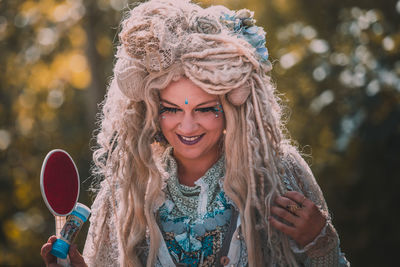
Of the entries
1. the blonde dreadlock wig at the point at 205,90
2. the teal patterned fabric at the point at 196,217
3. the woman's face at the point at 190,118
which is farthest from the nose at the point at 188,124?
the teal patterned fabric at the point at 196,217

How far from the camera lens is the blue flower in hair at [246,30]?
2.28 meters

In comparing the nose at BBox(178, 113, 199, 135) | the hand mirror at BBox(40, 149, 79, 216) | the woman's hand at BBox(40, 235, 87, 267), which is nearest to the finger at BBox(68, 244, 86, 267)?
the woman's hand at BBox(40, 235, 87, 267)

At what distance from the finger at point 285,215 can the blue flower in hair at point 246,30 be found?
0.69 meters

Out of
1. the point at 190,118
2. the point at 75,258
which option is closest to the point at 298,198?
the point at 190,118

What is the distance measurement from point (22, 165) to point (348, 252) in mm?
4331

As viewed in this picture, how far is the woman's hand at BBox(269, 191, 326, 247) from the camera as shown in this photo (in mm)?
2107

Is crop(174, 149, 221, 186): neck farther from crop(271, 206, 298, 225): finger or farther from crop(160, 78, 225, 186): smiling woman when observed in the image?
crop(271, 206, 298, 225): finger

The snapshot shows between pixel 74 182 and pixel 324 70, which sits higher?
pixel 324 70

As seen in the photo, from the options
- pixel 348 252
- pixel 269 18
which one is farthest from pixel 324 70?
pixel 348 252

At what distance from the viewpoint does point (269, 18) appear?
5.11m

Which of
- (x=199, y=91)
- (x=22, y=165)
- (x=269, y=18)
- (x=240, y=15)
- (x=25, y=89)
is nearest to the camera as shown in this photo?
(x=199, y=91)

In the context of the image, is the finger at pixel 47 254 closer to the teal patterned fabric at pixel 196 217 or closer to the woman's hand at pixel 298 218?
the teal patterned fabric at pixel 196 217

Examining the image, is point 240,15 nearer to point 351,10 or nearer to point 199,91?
point 199,91

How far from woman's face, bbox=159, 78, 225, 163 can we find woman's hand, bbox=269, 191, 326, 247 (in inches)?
17.0
